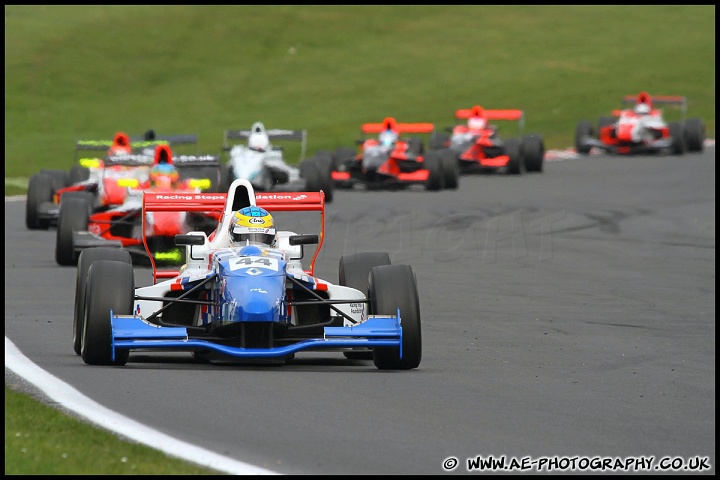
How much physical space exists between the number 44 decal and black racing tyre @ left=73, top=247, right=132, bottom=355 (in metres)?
0.99

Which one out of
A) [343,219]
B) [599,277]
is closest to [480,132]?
[343,219]

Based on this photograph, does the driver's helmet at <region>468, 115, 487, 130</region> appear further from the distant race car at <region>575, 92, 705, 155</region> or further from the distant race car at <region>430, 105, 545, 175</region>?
the distant race car at <region>575, 92, 705, 155</region>

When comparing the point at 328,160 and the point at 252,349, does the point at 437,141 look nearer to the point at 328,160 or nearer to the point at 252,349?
the point at 328,160

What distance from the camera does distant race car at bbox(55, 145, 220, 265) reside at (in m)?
19.4

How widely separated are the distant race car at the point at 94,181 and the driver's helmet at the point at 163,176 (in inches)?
20.7

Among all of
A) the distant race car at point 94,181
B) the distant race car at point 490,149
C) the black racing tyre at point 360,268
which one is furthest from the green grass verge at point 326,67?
the black racing tyre at point 360,268

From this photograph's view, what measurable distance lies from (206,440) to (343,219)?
17.9m

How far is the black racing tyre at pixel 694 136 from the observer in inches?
1594

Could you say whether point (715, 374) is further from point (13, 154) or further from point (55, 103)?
point (55, 103)

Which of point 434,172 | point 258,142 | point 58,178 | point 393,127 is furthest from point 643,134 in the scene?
point 58,178

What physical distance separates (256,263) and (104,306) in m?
1.07

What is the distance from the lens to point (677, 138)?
4016 cm

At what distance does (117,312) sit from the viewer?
1091 centimetres

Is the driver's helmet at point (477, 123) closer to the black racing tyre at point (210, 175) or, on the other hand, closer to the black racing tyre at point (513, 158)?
the black racing tyre at point (513, 158)
